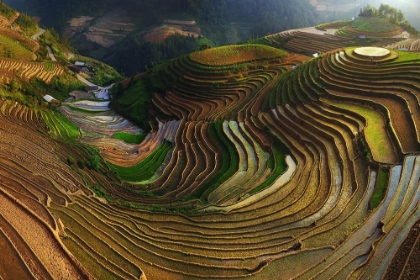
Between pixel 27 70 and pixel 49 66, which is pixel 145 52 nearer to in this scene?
pixel 49 66

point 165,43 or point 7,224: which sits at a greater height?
point 165,43

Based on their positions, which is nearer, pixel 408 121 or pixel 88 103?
pixel 408 121

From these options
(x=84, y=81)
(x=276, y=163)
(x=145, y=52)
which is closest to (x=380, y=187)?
(x=276, y=163)

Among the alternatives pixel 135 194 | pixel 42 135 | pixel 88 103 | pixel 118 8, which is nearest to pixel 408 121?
pixel 135 194

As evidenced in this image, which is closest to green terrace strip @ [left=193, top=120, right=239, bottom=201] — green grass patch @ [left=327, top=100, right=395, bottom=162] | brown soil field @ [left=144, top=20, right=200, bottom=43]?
green grass patch @ [left=327, top=100, right=395, bottom=162]

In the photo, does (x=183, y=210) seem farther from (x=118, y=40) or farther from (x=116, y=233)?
(x=118, y=40)

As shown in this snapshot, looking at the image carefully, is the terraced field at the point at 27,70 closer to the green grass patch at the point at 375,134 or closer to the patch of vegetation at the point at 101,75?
the patch of vegetation at the point at 101,75
